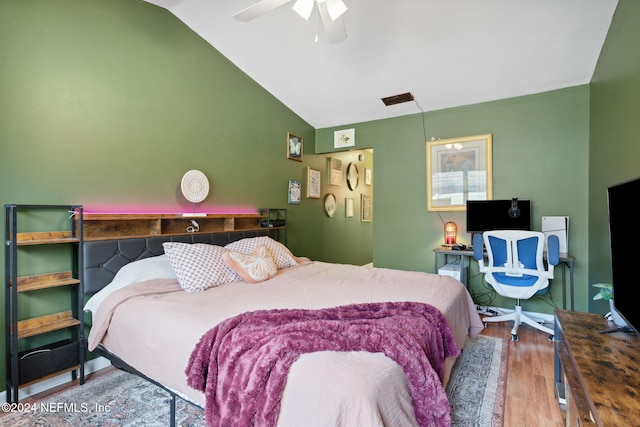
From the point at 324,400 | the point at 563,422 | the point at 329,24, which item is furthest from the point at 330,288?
the point at 329,24

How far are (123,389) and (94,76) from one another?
2.31 metres

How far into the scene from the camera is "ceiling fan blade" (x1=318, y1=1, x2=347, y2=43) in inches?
79.7

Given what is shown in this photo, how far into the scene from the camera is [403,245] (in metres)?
4.21

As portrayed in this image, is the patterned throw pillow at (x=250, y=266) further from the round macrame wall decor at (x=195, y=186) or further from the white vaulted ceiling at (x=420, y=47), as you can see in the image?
the white vaulted ceiling at (x=420, y=47)

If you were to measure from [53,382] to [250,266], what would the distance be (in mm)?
1555

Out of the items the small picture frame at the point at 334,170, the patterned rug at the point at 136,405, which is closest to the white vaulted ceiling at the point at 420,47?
the small picture frame at the point at 334,170

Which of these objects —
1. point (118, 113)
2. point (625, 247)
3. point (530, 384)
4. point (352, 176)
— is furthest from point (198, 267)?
point (352, 176)

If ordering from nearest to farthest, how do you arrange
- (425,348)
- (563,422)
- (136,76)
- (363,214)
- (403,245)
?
(425,348) → (563,422) → (136,76) → (403,245) → (363,214)

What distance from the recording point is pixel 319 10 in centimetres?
203

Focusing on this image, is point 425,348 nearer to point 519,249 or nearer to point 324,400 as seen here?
point 324,400

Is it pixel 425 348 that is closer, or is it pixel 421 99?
pixel 425 348

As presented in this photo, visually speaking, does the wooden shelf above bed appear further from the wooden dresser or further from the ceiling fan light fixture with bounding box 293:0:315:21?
the wooden dresser

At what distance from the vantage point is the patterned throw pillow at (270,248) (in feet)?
9.50

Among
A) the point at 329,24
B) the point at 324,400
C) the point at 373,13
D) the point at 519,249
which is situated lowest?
the point at 324,400
